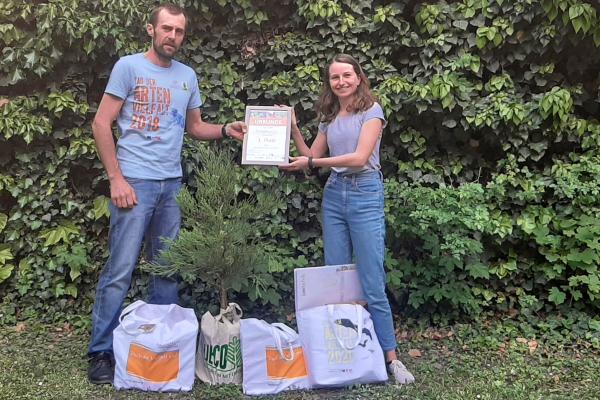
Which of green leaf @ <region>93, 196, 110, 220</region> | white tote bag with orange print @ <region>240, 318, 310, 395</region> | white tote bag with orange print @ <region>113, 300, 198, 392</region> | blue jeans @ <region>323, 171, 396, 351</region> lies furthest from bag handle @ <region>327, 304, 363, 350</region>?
green leaf @ <region>93, 196, 110, 220</region>

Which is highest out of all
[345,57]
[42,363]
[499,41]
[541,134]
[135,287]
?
[499,41]

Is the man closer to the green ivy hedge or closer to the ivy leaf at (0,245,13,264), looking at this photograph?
the green ivy hedge

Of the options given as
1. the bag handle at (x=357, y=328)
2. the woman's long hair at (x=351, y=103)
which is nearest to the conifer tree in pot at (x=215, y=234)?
the bag handle at (x=357, y=328)

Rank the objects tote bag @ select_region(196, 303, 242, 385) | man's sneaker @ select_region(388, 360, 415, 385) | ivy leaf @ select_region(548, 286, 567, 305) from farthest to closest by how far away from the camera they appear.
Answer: ivy leaf @ select_region(548, 286, 567, 305) → man's sneaker @ select_region(388, 360, 415, 385) → tote bag @ select_region(196, 303, 242, 385)

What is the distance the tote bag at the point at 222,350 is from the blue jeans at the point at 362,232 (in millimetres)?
750

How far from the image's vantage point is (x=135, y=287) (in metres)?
4.49

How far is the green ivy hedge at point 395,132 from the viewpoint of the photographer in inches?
164

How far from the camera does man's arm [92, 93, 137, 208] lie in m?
3.19

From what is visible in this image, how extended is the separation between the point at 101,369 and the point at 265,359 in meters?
0.99

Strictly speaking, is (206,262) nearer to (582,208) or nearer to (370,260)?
(370,260)

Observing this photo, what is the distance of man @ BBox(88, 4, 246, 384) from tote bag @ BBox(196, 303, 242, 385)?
22.4 inches

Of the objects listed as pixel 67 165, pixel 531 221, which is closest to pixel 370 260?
pixel 531 221

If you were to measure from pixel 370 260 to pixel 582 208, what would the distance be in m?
1.94

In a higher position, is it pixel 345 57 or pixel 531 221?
pixel 345 57
